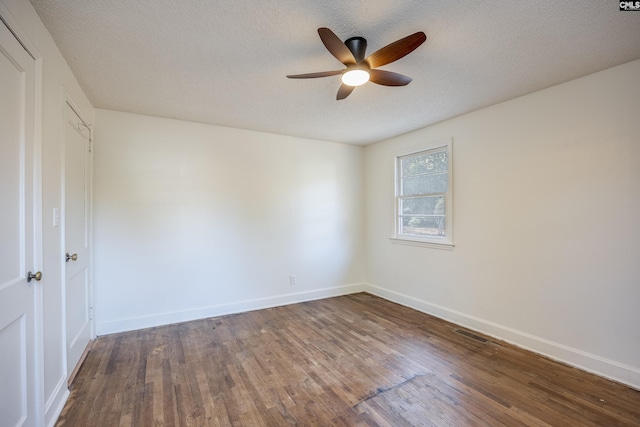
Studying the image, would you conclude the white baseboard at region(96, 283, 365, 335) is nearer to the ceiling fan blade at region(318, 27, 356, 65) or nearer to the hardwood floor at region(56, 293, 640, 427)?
the hardwood floor at region(56, 293, 640, 427)

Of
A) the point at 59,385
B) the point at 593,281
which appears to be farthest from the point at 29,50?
the point at 593,281

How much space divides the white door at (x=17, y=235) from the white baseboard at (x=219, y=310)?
171cm

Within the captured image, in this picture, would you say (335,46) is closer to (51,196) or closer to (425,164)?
(51,196)

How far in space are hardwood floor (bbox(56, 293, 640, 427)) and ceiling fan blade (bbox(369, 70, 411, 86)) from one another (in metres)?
2.29

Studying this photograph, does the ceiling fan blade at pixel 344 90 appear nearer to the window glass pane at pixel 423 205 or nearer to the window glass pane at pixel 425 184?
the window glass pane at pixel 425 184

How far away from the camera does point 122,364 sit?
8.30 feet

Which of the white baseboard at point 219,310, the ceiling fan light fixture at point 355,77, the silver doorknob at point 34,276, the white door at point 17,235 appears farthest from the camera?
the white baseboard at point 219,310

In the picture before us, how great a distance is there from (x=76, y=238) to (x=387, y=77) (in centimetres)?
295

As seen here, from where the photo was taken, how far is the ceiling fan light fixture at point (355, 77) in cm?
200

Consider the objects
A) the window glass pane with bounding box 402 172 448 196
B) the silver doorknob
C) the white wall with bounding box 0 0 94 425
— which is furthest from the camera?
the window glass pane with bounding box 402 172 448 196

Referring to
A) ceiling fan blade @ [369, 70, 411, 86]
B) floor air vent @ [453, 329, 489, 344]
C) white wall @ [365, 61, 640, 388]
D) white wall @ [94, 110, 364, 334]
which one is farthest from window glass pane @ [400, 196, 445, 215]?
ceiling fan blade @ [369, 70, 411, 86]

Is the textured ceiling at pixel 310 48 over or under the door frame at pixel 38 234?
over

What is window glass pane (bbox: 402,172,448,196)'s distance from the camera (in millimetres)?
3662

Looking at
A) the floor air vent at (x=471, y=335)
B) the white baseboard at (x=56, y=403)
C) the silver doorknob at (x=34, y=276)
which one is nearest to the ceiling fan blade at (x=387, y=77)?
the silver doorknob at (x=34, y=276)
